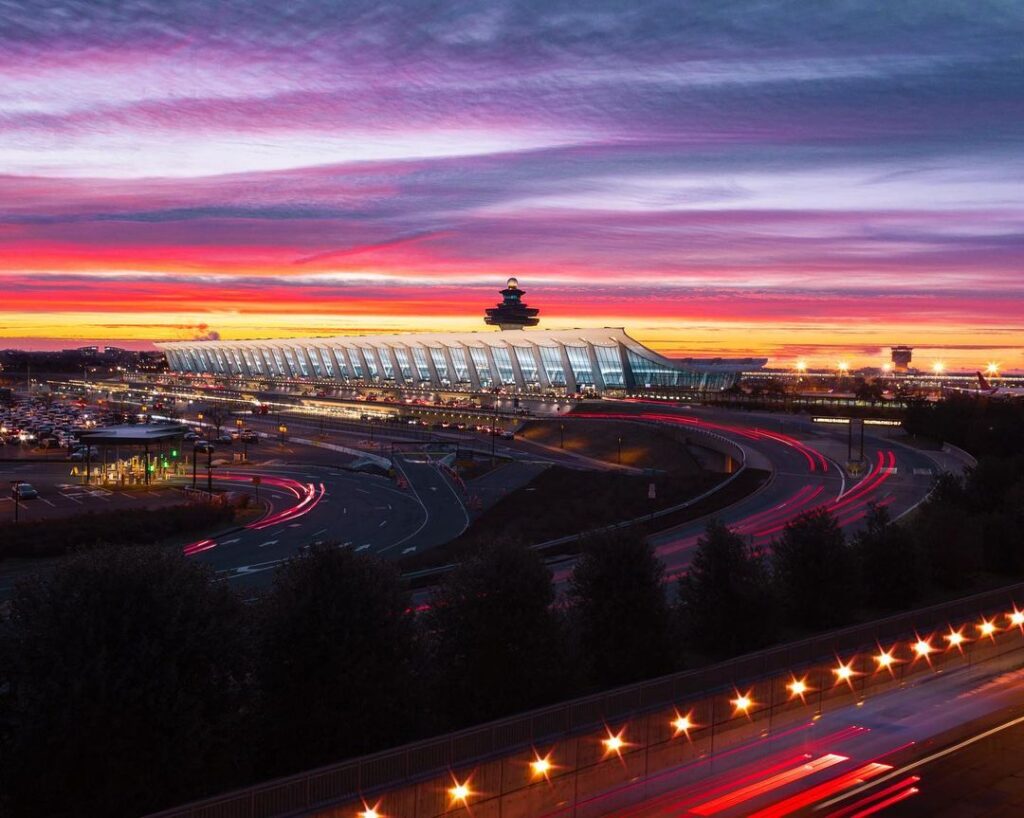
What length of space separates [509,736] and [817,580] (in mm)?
10954

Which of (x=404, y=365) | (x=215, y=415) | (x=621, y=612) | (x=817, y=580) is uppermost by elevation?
(x=404, y=365)

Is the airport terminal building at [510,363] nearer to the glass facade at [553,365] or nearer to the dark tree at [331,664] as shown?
the glass facade at [553,365]

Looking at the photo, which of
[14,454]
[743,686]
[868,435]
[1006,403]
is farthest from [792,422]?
[743,686]

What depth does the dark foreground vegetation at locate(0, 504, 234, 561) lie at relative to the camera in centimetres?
3247

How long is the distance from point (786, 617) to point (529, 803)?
35.2ft

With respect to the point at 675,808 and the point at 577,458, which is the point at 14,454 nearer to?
the point at 577,458

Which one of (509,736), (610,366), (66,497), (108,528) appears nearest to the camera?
(509,736)

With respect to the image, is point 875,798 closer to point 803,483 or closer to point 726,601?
point 726,601

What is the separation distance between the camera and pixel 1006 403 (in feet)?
223

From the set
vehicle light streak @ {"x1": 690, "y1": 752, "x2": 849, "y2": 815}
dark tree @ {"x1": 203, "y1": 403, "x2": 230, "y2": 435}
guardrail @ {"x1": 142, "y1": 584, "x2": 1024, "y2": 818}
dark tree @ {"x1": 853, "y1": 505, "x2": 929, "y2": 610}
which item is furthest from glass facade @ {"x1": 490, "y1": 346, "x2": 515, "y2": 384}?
vehicle light streak @ {"x1": 690, "y1": 752, "x2": 849, "y2": 815}

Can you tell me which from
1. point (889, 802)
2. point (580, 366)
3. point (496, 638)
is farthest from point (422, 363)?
point (889, 802)

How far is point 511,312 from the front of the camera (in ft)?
557

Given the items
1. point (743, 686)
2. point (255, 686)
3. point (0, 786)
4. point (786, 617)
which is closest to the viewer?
point (0, 786)

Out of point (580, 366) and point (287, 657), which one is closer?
point (287, 657)
